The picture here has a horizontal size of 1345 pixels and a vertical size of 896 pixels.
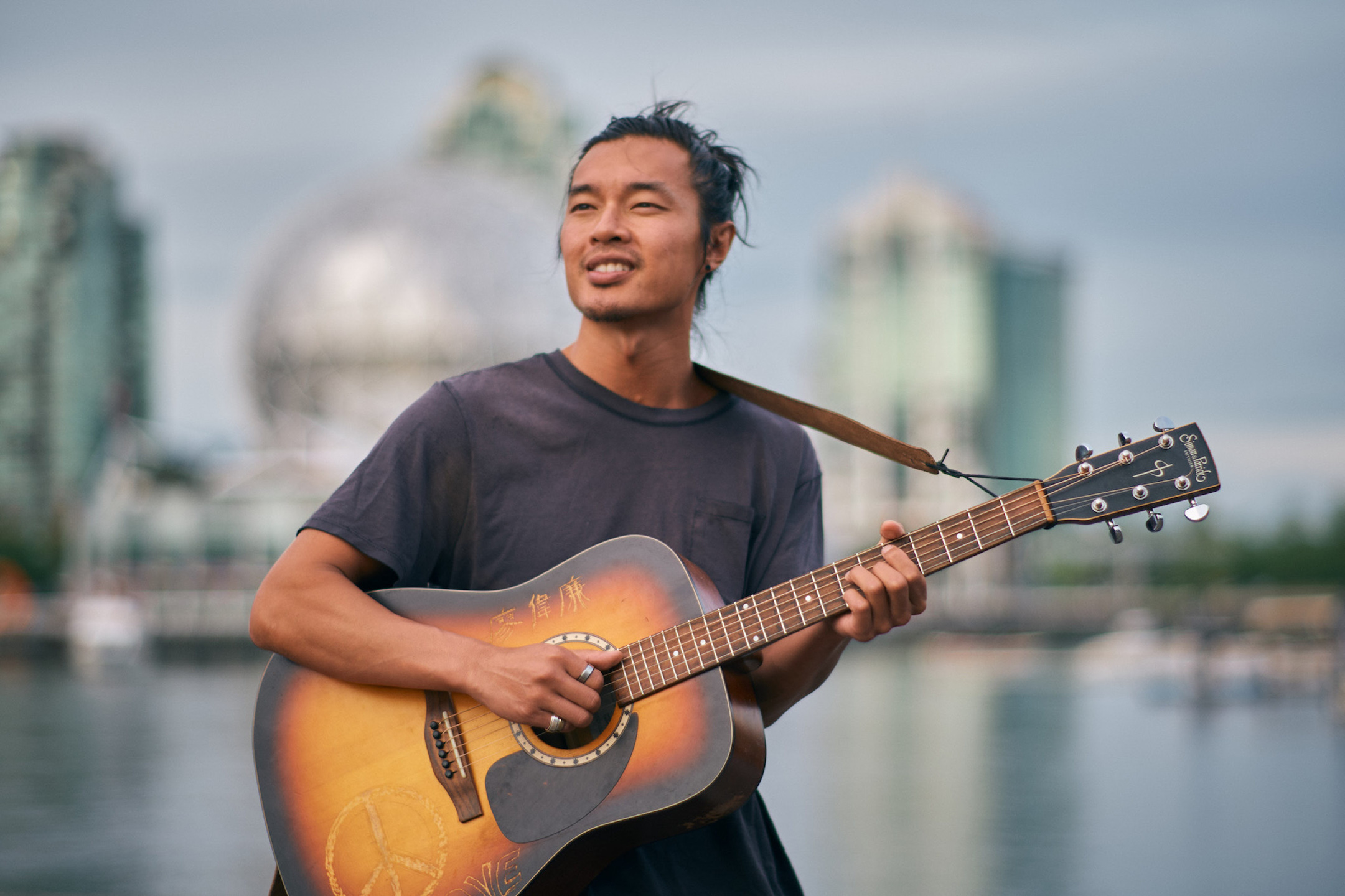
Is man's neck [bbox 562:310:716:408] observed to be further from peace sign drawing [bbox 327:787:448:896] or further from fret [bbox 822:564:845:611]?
peace sign drawing [bbox 327:787:448:896]

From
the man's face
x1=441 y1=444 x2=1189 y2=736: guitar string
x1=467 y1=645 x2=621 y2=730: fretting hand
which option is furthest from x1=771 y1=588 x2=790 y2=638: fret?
the man's face

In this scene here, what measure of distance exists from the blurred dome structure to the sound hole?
38471 millimetres

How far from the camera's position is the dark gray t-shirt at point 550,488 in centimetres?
246

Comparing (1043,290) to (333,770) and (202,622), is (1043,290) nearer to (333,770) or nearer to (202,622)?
(202,622)

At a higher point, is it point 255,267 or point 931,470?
point 255,267

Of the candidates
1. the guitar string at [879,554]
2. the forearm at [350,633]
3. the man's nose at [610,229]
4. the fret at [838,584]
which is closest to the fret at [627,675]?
the guitar string at [879,554]

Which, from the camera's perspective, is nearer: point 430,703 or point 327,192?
point 430,703

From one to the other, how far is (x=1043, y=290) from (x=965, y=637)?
2705 inches

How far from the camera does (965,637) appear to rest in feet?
123

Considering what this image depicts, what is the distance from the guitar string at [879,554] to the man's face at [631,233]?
0.55 m

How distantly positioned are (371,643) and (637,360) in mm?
667

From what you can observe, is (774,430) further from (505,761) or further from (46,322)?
(46,322)

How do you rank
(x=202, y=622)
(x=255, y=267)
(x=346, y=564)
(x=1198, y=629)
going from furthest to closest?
(x=255, y=267) → (x=202, y=622) → (x=1198, y=629) → (x=346, y=564)

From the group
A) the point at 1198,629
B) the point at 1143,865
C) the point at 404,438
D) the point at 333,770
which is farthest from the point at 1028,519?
the point at 1198,629
